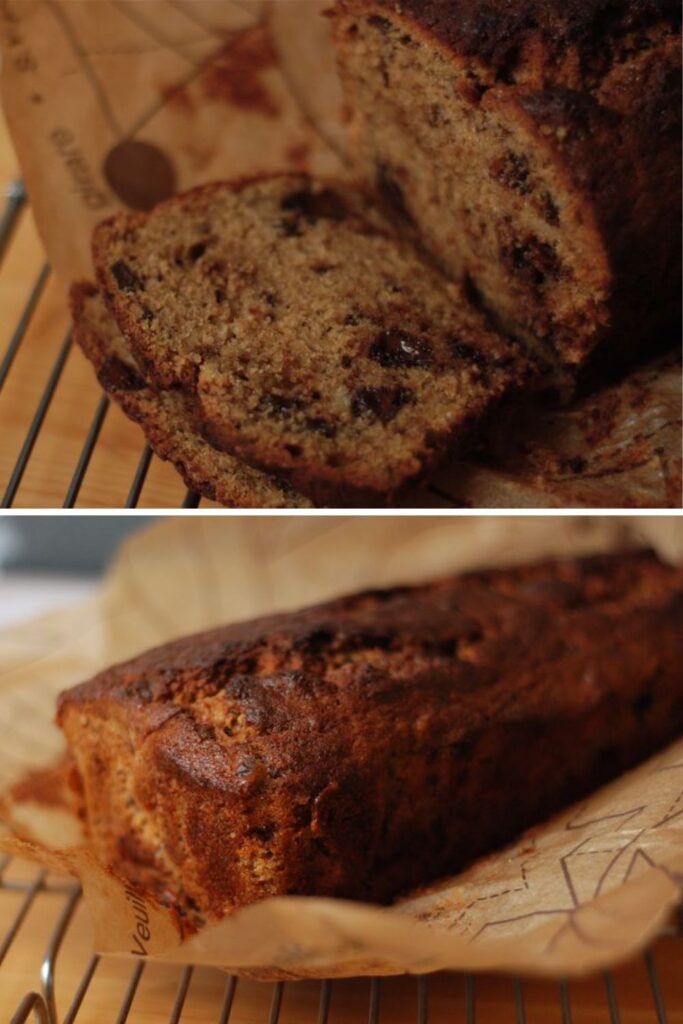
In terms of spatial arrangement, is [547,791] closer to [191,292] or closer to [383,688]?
[383,688]

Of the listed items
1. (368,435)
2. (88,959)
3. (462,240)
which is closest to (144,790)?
(88,959)

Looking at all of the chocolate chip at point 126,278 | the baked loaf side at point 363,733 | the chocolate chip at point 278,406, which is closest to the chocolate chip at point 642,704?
the baked loaf side at point 363,733

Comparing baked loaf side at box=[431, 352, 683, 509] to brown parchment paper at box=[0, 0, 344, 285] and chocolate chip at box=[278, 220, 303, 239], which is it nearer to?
chocolate chip at box=[278, 220, 303, 239]

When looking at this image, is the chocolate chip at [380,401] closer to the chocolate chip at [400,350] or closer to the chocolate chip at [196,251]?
the chocolate chip at [400,350]

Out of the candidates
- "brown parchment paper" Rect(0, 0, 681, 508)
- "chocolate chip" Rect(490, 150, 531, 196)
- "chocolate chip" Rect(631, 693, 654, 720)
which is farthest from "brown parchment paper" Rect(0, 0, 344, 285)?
"chocolate chip" Rect(631, 693, 654, 720)

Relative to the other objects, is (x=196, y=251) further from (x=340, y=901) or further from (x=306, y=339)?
(x=340, y=901)

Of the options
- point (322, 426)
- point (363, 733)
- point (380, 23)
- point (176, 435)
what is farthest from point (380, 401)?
point (380, 23)
